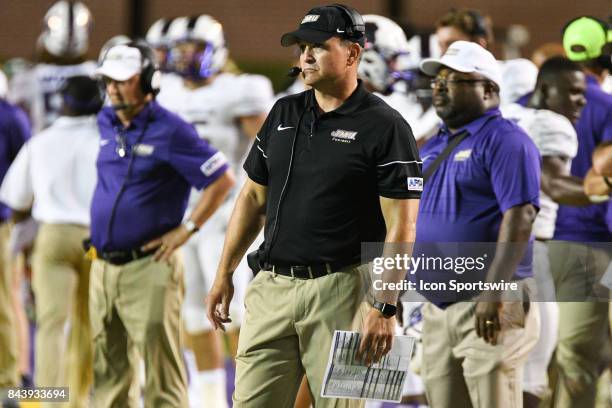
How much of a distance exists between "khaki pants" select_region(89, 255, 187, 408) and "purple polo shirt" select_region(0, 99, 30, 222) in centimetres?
240

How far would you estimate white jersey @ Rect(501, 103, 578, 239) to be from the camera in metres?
A: 5.70

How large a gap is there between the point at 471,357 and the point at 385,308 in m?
0.94

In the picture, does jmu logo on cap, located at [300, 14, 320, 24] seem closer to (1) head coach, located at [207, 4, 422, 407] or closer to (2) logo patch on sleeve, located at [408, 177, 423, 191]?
(1) head coach, located at [207, 4, 422, 407]

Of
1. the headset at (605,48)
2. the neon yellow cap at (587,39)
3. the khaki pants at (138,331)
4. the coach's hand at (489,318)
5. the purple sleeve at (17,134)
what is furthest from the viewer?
the purple sleeve at (17,134)

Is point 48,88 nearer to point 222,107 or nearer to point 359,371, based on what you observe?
point 222,107

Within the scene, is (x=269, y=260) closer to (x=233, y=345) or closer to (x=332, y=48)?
(x=332, y=48)

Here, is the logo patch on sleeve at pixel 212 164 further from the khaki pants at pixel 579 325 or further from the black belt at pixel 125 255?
the khaki pants at pixel 579 325

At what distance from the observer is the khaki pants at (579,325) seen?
5805mm

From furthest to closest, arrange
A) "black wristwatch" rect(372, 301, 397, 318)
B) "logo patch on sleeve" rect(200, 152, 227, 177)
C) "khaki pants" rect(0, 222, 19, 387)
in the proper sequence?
"khaki pants" rect(0, 222, 19, 387), "logo patch on sleeve" rect(200, 152, 227, 177), "black wristwatch" rect(372, 301, 397, 318)

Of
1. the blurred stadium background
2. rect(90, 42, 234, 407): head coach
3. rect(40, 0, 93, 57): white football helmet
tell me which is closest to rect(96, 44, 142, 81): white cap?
rect(90, 42, 234, 407): head coach

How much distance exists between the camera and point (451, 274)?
199 inches

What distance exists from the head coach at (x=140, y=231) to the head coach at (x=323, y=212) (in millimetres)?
1299

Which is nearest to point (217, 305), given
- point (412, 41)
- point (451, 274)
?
point (451, 274)

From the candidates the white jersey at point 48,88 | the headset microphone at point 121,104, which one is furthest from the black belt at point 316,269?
the white jersey at point 48,88
